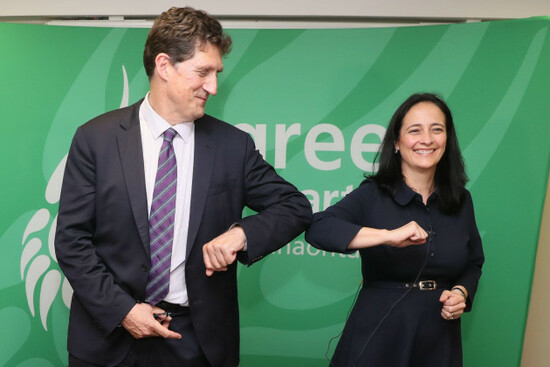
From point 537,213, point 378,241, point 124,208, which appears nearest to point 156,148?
point 124,208

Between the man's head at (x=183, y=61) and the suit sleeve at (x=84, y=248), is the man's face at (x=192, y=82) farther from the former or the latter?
the suit sleeve at (x=84, y=248)

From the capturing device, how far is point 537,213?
282cm

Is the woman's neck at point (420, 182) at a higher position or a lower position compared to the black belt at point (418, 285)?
higher

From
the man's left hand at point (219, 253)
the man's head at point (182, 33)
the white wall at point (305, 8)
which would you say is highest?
the white wall at point (305, 8)

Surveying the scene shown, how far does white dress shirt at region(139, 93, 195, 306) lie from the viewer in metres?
1.78

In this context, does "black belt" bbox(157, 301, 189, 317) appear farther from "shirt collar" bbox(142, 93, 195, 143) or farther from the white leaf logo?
the white leaf logo

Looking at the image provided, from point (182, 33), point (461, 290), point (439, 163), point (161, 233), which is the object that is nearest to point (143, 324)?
point (161, 233)

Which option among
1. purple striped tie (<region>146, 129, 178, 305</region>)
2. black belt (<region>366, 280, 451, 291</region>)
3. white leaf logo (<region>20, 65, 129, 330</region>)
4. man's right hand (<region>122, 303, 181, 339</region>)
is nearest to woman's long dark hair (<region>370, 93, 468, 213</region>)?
black belt (<region>366, 280, 451, 291</region>)

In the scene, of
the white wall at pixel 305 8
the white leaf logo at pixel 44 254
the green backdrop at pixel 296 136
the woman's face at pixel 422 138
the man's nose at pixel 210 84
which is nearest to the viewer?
the man's nose at pixel 210 84

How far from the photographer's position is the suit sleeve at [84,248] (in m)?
1.67

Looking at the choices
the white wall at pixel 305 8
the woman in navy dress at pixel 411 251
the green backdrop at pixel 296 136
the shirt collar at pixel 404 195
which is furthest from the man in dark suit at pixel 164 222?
the white wall at pixel 305 8

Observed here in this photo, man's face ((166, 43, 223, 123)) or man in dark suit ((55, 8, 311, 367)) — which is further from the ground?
man's face ((166, 43, 223, 123))

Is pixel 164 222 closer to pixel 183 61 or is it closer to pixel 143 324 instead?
pixel 143 324

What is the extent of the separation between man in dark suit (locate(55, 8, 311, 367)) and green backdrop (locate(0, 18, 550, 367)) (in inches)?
46.4
